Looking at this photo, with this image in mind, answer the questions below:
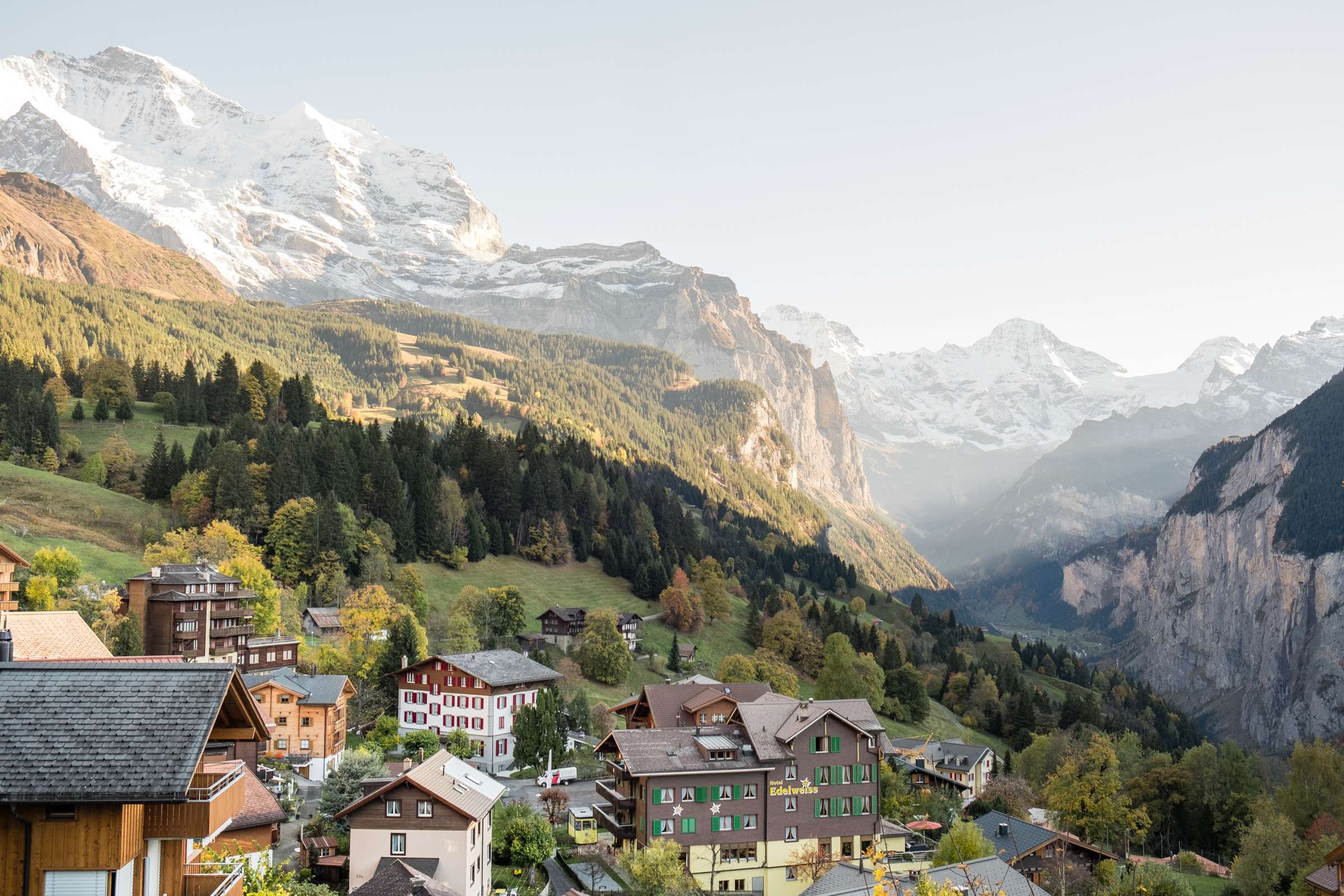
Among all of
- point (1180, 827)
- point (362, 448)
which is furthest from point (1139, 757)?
point (362, 448)

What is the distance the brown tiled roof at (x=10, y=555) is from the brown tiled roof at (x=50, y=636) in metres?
14.1

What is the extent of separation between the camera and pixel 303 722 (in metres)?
80.1

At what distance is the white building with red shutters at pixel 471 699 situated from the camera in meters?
91.9

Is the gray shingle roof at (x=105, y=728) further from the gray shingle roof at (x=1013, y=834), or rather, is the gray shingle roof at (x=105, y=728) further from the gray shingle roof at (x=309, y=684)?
the gray shingle roof at (x=309, y=684)

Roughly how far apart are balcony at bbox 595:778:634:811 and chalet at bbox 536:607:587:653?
4802 centimetres

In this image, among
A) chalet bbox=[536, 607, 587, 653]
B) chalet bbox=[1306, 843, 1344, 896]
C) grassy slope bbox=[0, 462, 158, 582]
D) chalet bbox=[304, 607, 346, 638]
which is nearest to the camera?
chalet bbox=[1306, 843, 1344, 896]

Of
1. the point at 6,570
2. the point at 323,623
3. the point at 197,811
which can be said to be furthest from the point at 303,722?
the point at 197,811

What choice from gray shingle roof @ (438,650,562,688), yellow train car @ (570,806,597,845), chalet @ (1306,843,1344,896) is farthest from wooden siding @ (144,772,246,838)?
gray shingle roof @ (438,650,562,688)

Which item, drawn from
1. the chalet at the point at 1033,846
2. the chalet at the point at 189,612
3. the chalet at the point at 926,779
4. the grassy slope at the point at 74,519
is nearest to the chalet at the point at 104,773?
the chalet at the point at 1033,846

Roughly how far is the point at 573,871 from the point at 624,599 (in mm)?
86237

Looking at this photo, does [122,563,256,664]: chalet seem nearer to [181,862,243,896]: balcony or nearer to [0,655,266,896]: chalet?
[181,862,243,896]: balcony

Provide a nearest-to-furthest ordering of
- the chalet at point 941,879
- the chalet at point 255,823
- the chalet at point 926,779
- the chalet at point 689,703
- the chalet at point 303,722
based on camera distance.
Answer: the chalet at point 255,823
the chalet at point 941,879
the chalet at point 303,722
the chalet at point 689,703
the chalet at point 926,779

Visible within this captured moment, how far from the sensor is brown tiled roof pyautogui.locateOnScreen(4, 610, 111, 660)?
43.2 meters

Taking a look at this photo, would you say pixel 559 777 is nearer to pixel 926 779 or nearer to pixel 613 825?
pixel 613 825
